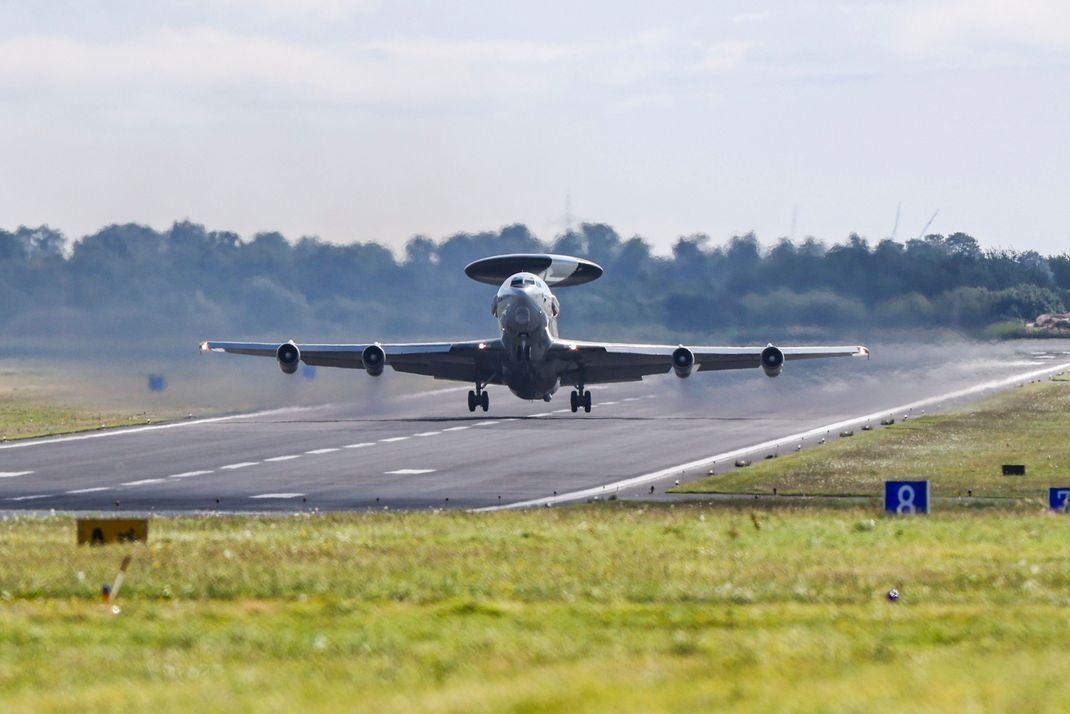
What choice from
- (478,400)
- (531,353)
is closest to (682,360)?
(531,353)

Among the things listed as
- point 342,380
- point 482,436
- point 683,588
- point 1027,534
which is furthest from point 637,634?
point 342,380

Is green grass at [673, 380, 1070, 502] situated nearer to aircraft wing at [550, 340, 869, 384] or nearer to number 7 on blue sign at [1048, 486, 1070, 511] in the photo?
number 7 on blue sign at [1048, 486, 1070, 511]

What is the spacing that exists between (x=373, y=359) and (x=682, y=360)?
12.9 meters

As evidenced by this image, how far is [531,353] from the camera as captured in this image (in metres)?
69.8

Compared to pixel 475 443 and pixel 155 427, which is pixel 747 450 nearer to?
pixel 475 443

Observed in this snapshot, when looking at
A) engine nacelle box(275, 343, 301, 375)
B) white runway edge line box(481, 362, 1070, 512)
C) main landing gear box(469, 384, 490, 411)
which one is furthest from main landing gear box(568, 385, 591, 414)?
engine nacelle box(275, 343, 301, 375)

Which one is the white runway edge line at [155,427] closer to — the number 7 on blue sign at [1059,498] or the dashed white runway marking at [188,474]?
the dashed white runway marking at [188,474]

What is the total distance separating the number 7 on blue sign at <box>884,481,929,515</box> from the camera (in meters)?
38.1

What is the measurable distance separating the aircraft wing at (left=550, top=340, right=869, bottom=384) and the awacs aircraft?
0.14 ft

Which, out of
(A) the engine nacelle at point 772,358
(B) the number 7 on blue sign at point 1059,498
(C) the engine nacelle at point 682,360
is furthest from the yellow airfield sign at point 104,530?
(A) the engine nacelle at point 772,358

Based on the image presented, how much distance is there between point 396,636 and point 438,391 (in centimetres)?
8486

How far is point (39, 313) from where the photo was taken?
113 meters

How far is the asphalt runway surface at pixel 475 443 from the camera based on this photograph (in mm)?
48312

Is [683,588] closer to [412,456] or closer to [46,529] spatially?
[46,529]
